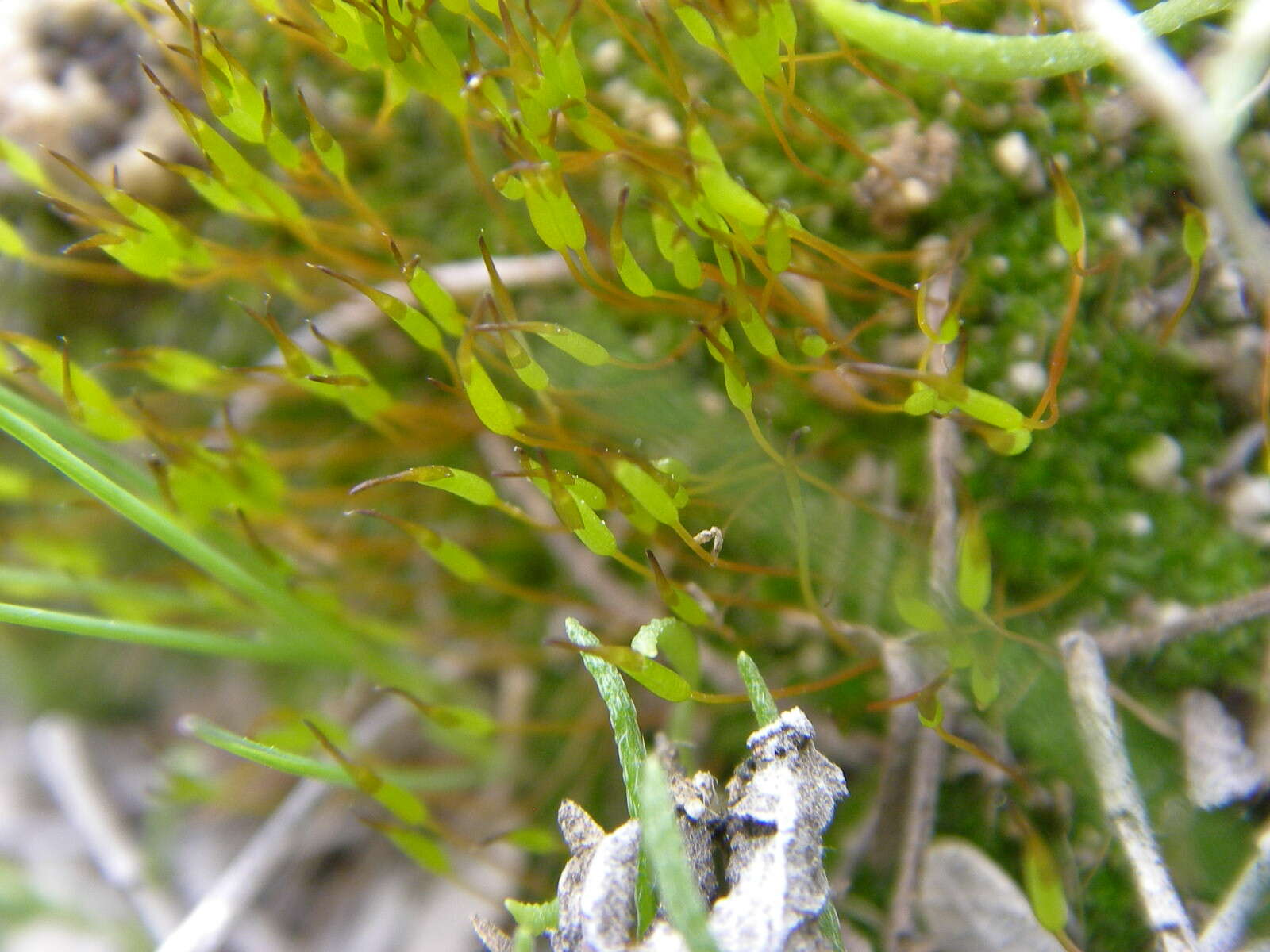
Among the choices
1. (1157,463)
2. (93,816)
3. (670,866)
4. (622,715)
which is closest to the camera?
(670,866)

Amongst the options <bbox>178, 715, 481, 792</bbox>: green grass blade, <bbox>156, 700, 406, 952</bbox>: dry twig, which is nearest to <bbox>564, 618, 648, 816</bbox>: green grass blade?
<bbox>178, 715, 481, 792</bbox>: green grass blade

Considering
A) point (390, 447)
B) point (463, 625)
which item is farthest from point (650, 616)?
point (390, 447)

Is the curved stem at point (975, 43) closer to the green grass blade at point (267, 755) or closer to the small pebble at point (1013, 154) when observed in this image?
the small pebble at point (1013, 154)

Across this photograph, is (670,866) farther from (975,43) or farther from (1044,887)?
(975,43)

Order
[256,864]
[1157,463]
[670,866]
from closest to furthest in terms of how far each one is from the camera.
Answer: [670,866] < [1157,463] < [256,864]

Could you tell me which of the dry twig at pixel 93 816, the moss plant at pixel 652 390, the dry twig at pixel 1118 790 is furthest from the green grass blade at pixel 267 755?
the dry twig at pixel 1118 790

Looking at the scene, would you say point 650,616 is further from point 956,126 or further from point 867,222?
point 956,126

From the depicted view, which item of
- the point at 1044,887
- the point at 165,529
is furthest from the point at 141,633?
the point at 1044,887

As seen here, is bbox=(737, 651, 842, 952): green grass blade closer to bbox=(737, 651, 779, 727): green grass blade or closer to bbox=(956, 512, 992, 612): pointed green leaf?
bbox=(737, 651, 779, 727): green grass blade
